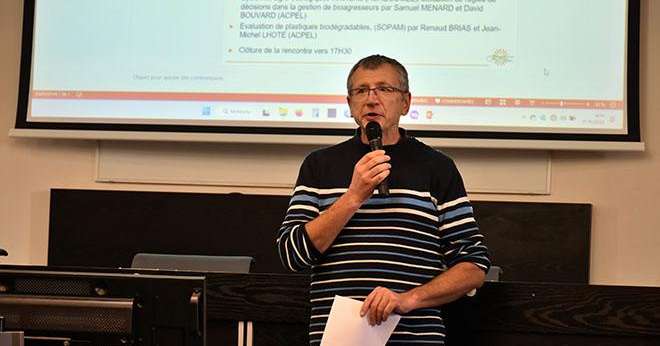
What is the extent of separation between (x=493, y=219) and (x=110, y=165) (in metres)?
1.59

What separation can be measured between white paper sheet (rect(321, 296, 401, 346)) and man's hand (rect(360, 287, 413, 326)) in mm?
17

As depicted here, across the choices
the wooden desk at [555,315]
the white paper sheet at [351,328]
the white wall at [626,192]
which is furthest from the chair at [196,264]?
the white wall at [626,192]

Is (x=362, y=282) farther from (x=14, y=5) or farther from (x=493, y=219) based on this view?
(x=14, y=5)

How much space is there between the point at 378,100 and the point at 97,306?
84 cm

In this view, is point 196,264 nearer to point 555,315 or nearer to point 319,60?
point 555,315

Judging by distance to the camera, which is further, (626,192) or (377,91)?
(626,192)

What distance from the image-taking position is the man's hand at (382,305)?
189 centimetres

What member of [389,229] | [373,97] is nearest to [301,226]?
[389,229]

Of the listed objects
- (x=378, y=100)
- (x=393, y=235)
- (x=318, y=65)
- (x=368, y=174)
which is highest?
(x=318, y=65)

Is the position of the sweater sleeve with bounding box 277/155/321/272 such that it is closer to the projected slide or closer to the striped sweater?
the striped sweater

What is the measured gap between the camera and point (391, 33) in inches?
151

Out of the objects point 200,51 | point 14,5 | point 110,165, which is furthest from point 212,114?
point 14,5

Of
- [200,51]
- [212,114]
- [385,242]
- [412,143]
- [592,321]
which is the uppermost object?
[200,51]

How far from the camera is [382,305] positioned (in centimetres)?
189
